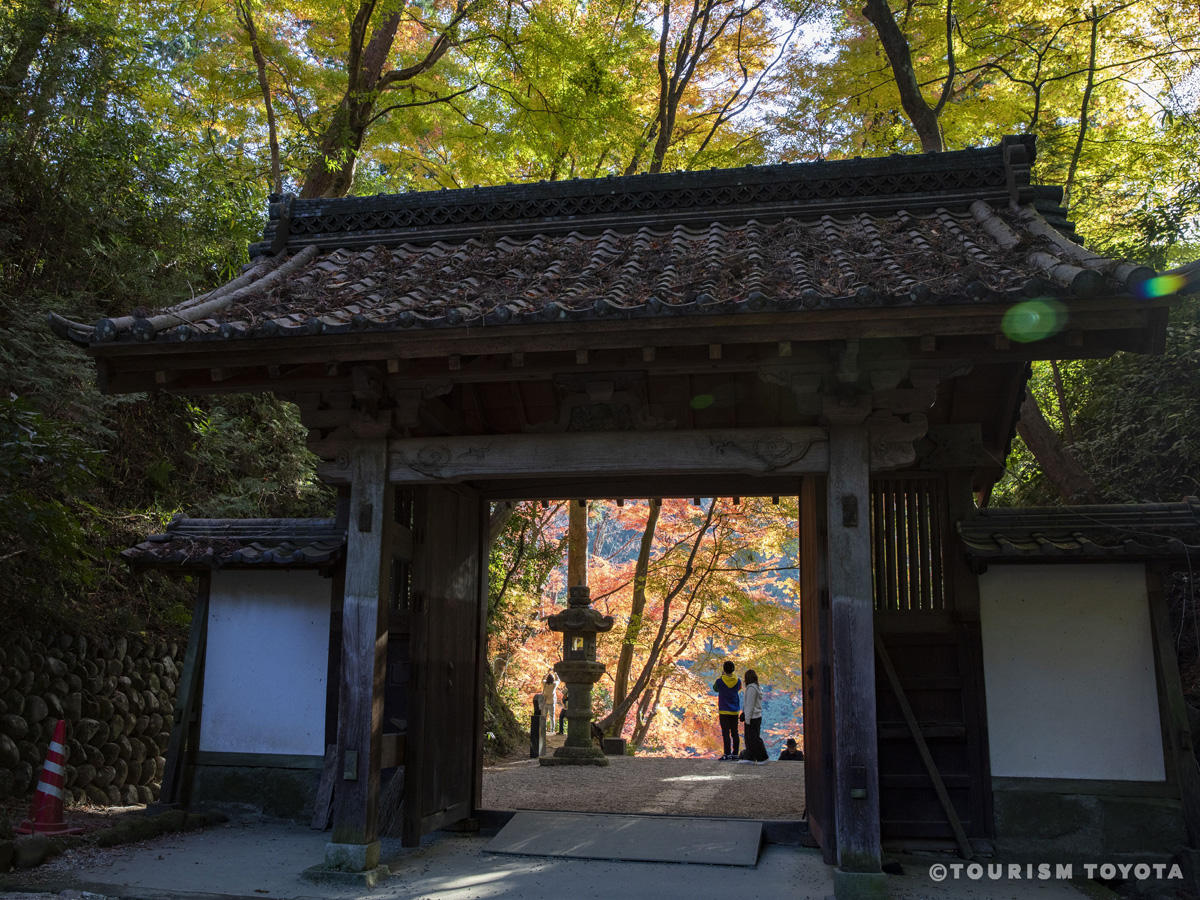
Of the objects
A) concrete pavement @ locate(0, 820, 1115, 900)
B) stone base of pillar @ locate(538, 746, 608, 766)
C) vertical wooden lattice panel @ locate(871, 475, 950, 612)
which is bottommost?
stone base of pillar @ locate(538, 746, 608, 766)

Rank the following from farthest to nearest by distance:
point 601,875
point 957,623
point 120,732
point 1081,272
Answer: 1. point 120,732
2. point 957,623
3. point 601,875
4. point 1081,272

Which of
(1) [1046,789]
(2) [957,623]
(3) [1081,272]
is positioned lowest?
(1) [1046,789]

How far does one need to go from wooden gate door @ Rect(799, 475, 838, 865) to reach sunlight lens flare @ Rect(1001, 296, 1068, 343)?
6.36 feet

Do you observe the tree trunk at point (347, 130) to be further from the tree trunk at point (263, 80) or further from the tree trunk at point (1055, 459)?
the tree trunk at point (1055, 459)

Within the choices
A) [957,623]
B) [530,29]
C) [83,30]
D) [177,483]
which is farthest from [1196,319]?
[83,30]

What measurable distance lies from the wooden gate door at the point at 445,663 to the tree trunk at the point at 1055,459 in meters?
6.68

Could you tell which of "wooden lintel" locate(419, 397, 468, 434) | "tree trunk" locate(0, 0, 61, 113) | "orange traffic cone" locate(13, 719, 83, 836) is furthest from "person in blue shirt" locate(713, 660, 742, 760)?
"tree trunk" locate(0, 0, 61, 113)

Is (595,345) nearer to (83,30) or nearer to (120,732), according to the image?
(120,732)

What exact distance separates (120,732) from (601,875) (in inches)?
244

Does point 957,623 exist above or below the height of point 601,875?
above

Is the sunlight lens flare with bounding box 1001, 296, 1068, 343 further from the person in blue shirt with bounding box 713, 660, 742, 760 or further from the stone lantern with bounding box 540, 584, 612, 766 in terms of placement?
the person in blue shirt with bounding box 713, 660, 742, 760

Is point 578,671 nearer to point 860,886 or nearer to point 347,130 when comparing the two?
point 860,886

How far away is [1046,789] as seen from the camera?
20.2 ft

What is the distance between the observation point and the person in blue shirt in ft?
45.3
